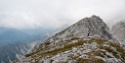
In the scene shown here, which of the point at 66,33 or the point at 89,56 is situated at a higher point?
the point at 66,33

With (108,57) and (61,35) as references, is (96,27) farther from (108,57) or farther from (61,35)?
(108,57)

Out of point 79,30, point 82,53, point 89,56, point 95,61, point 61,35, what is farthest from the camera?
point 61,35

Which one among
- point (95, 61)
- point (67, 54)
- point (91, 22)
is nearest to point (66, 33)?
point (91, 22)

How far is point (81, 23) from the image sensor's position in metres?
189

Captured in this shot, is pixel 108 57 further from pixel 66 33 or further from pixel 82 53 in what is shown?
pixel 66 33

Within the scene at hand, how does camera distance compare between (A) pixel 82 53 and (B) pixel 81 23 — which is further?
(B) pixel 81 23

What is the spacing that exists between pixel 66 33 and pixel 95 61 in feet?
375

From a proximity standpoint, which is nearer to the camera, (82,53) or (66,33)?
(82,53)

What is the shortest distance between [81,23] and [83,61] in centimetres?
11010

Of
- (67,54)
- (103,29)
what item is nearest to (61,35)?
(103,29)

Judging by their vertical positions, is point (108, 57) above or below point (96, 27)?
below

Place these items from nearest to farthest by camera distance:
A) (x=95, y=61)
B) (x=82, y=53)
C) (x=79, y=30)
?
(x=95, y=61)
(x=82, y=53)
(x=79, y=30)

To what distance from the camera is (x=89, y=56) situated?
85.1 m

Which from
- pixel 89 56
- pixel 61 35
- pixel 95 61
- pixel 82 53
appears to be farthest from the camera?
pixel 61 35
